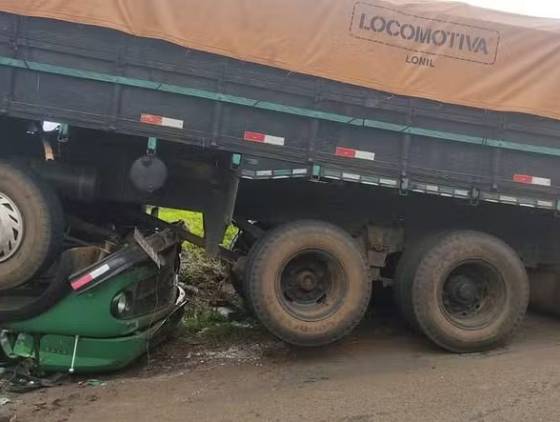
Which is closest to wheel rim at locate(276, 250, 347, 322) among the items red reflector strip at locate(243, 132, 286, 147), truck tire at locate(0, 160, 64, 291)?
red reflector strip at locate(243, 132, 286, 147)

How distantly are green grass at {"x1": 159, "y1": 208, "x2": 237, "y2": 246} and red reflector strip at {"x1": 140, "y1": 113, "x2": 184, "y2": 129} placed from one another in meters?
1.17

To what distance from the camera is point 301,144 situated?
17.6 feet

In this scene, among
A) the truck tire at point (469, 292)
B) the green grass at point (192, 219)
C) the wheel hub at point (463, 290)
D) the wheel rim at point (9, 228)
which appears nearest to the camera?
the wheel rim at point (9, 228)

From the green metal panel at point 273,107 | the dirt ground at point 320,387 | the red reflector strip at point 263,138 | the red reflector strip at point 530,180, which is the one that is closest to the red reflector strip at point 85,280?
the dirt ground at point 320,387

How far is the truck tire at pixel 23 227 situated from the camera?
488cm

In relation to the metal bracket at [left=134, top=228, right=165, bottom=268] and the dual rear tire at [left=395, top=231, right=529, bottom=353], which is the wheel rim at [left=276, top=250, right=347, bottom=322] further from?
the metal bracket at [left=134, top=228, right=165, bottom=268]

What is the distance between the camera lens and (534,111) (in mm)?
5641

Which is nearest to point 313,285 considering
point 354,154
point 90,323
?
point 354,154

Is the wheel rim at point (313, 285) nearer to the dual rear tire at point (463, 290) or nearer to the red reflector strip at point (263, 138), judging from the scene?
the dual rear tire at point (463, 290)

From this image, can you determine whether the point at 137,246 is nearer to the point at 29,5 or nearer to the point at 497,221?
the point at 29,5

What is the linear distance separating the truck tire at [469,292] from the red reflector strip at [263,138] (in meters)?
1.67

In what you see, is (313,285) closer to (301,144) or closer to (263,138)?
(301,144)

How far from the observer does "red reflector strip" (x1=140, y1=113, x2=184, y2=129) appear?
5.05 m

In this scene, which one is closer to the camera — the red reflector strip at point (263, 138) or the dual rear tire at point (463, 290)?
the red reflector strip at point (263, 138)
